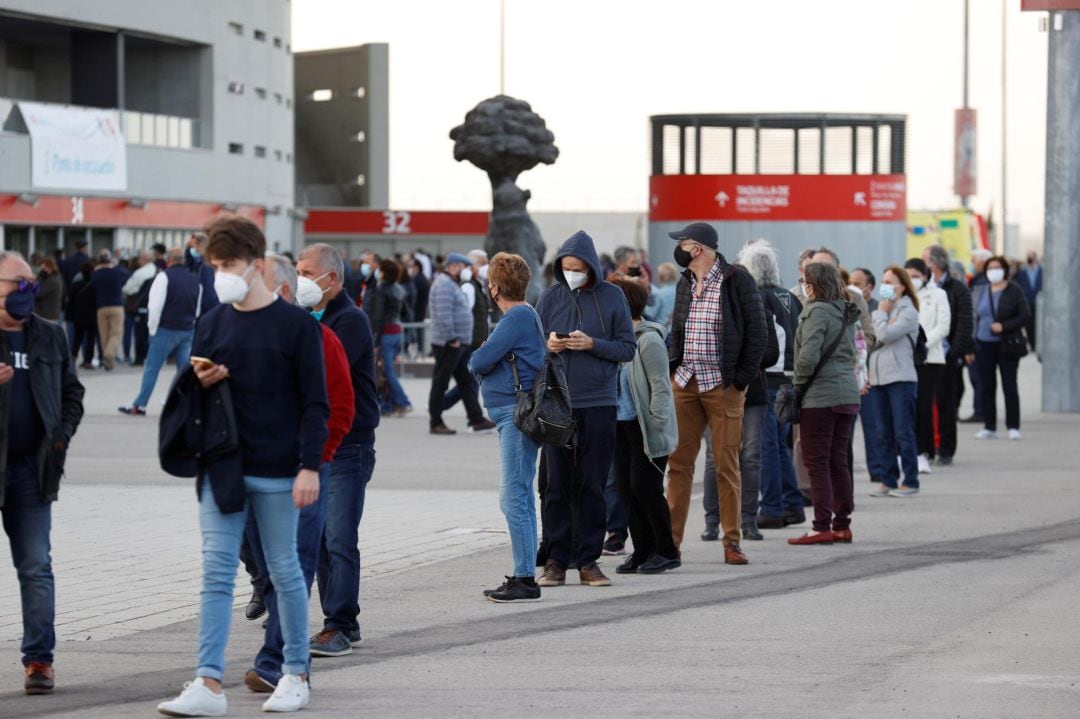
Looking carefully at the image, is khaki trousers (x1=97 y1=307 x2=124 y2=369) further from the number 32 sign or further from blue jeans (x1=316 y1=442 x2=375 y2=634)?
the number 32 sign

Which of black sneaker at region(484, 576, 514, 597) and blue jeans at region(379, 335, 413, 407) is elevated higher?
blue jeans at region(379, 335, 413, 407)

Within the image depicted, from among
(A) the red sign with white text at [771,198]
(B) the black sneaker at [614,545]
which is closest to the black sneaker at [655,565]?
(B) the black sneaker at [614,545]

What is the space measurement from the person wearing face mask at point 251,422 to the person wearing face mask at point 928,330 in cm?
982

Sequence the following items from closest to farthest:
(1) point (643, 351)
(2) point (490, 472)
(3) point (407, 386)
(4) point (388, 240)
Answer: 1. (1) point (643, 351)
2. (2) point (490, 472)
3. (3) point (407, 386)
4. (4) point (388, 240)

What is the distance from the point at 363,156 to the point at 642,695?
240 feet

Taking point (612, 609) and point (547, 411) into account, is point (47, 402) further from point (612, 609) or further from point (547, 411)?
point (612, 609)

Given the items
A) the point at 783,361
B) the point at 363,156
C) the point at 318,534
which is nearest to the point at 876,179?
the point at 783,361

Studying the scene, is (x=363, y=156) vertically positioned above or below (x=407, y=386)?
above

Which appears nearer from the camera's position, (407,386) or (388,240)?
(407,386)

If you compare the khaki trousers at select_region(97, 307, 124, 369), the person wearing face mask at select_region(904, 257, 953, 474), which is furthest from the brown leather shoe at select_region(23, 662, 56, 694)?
the khaki trousers at select_region(97, 307, 124, 369)

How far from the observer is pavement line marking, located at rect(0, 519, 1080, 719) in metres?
7.25

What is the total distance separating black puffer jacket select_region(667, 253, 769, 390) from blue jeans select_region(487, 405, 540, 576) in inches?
62.0

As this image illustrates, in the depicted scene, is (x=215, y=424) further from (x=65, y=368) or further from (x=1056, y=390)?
(x=1056, y=390)

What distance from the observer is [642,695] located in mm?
7125
